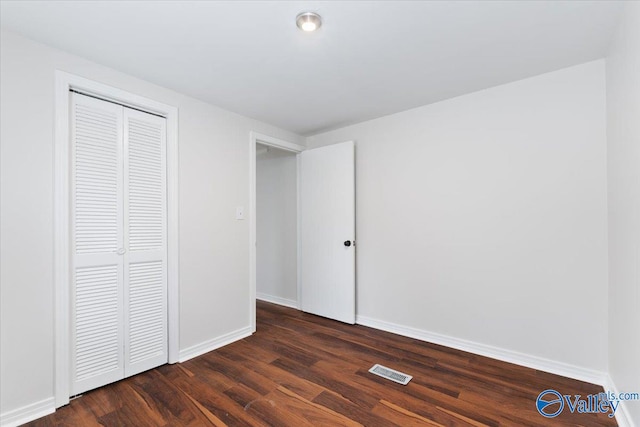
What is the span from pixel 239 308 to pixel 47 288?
1536 millimetres

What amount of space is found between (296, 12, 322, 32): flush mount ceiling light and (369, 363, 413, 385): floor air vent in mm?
2439

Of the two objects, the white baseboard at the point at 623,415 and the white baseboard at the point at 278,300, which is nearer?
the white baseboard at the point at 623,415

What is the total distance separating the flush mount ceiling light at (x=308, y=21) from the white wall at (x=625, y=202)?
5.05 feet

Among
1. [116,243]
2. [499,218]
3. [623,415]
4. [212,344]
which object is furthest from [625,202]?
[116,243]

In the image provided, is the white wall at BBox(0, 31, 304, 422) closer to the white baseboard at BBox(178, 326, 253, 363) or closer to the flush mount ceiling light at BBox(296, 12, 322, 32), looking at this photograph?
the white baseboard at BBox(178, 326, 253, 363)

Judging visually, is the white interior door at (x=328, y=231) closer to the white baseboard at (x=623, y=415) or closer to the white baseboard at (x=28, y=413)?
the white baseboard at (x=623, y=415)

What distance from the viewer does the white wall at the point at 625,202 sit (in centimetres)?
144

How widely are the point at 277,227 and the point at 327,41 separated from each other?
9.46ft

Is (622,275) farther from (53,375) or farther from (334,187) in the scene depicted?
(53,375)

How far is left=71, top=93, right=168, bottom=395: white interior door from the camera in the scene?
2.02m

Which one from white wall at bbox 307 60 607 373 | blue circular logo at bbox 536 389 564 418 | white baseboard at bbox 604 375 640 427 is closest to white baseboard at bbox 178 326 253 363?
white wall at bbox 307 60 607 373

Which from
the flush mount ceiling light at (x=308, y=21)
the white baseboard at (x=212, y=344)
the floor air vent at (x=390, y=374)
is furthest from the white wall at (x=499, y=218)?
the flush mount ceiling light at (x=308, y=21)

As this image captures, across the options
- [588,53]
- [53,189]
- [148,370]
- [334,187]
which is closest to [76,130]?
[53,189]

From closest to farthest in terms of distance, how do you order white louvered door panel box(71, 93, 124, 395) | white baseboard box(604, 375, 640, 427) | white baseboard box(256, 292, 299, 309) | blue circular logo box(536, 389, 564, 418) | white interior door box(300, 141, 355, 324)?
white baseboard box(604, 375, 640, 427) → blue circular logo box(536, 389, 564, 418) → white louvered door panel box(71, 93, 124, 395) → white interior door box(300, 141, 355, 324) → white baseboard box(256, 292, 299, 309)
